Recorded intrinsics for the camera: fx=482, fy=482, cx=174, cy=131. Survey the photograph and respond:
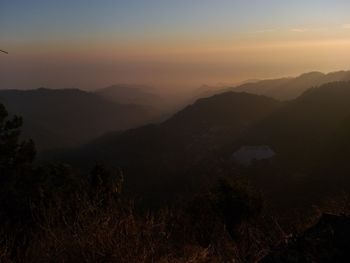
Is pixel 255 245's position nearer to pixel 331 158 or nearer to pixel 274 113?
pixel 331 158

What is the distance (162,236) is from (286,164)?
101 m

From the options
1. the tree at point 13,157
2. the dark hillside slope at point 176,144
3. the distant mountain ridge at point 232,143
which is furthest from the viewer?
the dark hillside slope at point 176,144

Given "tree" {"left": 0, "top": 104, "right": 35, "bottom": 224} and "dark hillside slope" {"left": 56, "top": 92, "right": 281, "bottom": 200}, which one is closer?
"tree" {"left": 0, "top": 104, "right": 35, "bottom": 224}

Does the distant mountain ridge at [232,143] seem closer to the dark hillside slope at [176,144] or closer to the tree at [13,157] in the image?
the dark hillside slope at [176,144]

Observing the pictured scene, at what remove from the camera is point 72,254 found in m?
5.63

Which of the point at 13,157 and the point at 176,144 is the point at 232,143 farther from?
the point at 13,157

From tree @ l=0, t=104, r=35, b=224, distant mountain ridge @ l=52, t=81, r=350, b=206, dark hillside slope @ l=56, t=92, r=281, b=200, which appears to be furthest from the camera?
dark hillside slope @ l=56, t=92, r=281, b=200

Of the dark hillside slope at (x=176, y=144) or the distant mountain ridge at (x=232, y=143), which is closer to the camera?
the distant mountain ridge at (x=232, y=143)

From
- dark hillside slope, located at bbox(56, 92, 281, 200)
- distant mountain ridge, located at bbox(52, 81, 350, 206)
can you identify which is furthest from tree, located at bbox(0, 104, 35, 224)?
dark hillside slope, located at bbox(56, 92, 281, 200)

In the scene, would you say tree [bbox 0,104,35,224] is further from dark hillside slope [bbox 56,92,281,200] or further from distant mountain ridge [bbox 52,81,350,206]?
dark hillside slope [bbox 56,92,281,200]

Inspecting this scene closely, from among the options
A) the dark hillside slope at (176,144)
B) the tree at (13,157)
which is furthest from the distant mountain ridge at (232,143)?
the tree at (13,157)

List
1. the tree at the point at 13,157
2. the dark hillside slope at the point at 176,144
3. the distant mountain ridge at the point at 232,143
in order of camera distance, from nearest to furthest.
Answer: the tree at the point at 13,157
the distant mountain ridge at the point at 232,143
the dark hillside slope at the point at 176,144

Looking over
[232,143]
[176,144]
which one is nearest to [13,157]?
[232,143]

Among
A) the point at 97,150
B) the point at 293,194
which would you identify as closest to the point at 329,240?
the point at 293,194
